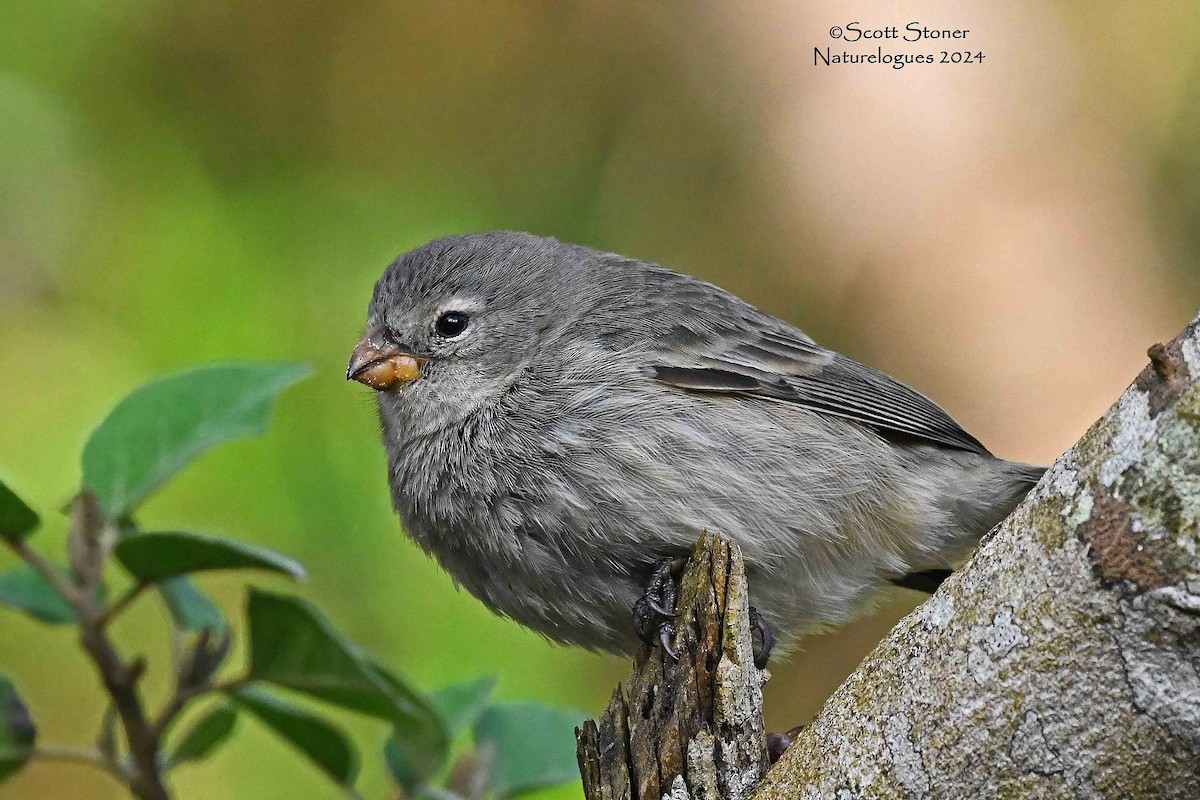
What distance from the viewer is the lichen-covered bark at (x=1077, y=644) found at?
177cm

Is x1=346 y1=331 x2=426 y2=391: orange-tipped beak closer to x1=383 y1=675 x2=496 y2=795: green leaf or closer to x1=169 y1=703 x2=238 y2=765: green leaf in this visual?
x1=383 y1=675 x2=496 y2=795: green leaf

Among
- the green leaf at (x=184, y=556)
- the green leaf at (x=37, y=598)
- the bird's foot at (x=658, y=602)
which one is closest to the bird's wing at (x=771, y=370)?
the bird's foot at (x=658, y=602)

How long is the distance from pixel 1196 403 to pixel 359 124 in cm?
492

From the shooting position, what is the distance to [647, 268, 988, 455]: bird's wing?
3818mm

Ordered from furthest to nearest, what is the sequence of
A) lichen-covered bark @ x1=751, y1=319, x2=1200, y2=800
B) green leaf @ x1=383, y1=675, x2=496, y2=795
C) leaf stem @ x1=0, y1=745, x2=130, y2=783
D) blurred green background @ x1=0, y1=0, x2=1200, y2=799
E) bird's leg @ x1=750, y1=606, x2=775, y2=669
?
blurred green background @ x1=0, y1=0, x2=1200, y2=799 → bird's leg @ x1=750, y1=606, x2=775, y2=669 → green leaf @ x1=383, y1=675, x2=496, y2=795 → leaf stem @ x1=0, y1=745, x2=130, y2=783 → lichen-covered bark @ x1=751, y1=319, x2=1200, y2=800

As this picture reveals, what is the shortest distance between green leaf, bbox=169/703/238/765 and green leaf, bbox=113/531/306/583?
0.55 m

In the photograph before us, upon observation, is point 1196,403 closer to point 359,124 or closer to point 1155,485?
point 1155,485

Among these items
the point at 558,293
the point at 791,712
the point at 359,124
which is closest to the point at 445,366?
the point at 558,293

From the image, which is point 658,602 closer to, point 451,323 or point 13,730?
point 451,323

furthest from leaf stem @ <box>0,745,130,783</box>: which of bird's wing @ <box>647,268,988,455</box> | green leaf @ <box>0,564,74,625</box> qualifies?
bird's wing @ <box>647,268,988,455</box>

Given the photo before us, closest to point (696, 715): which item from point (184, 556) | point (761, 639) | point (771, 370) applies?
point (761, 639)

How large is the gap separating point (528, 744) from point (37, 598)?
4.26 ft

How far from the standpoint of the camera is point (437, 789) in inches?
120

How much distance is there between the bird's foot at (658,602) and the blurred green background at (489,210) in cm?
188
